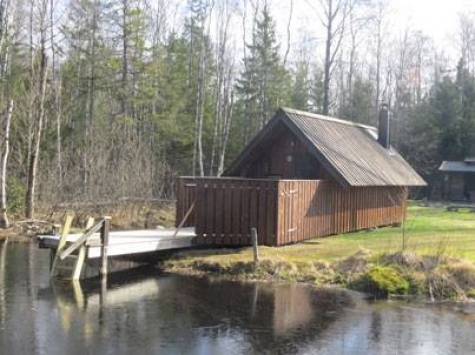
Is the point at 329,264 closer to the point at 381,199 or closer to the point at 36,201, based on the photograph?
the point at 381,199

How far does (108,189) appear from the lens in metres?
26.9

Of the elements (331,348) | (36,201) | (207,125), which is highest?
(207,125)

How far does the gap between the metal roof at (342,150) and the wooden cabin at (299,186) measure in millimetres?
35

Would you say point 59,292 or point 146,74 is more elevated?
point 146,74

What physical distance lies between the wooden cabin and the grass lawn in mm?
553

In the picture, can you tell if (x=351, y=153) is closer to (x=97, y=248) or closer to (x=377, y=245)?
(x=377, y=245)

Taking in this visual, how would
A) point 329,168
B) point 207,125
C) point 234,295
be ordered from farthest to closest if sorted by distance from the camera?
point 207,125 → point 329,168 → point 234,295

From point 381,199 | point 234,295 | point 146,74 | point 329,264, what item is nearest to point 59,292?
point 234,295

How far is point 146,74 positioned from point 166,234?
1921cm

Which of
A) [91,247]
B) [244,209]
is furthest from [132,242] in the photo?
[244,209]

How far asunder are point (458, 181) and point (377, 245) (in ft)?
94.8

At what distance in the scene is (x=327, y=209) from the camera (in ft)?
69.0

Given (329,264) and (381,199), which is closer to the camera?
(329,264)

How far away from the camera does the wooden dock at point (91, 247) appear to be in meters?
15.2
